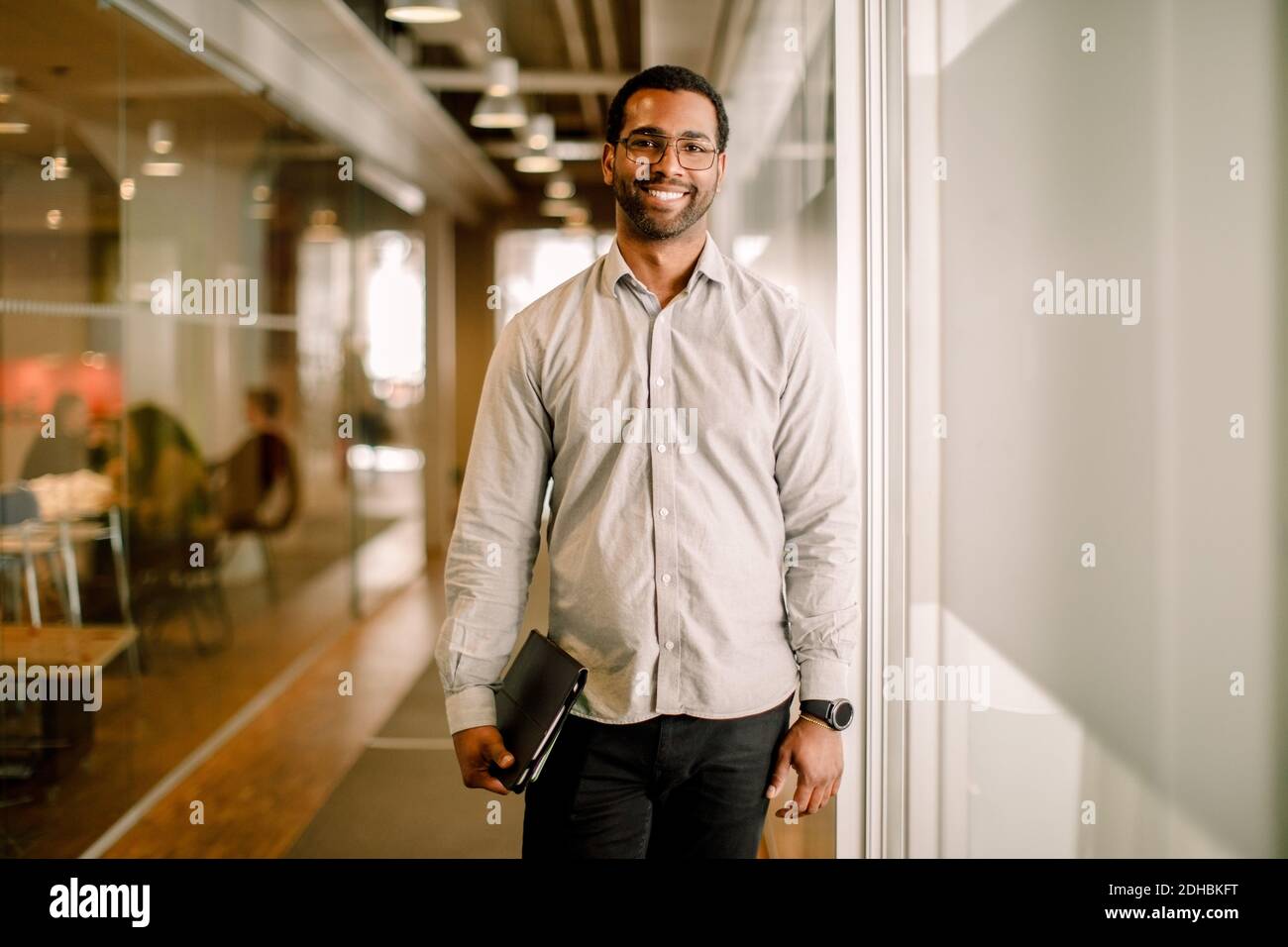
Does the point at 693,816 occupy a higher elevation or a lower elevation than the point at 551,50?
lower

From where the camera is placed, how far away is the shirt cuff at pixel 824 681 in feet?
5.57

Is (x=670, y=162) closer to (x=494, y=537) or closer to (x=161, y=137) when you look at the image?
(x=494, y=537)

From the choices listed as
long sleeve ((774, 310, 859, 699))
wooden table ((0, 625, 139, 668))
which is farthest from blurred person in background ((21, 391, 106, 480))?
long sleeve ((774, 310, 859, 699))

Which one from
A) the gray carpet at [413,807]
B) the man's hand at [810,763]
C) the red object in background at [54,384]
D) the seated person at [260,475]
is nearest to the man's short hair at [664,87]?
the man's hand at [810,763]

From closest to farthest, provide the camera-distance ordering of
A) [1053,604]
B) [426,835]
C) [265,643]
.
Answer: [1053,604] → [426,835] → [265,643]

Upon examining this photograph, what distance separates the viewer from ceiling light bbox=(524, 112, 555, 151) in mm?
2840

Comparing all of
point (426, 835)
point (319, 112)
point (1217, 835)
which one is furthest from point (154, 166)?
point (1217, 835)

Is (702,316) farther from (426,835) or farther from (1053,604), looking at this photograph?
(426,835)

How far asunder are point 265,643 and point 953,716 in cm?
313

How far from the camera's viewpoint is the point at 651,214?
1.74m

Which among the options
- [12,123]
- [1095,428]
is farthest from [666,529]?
[12,123]

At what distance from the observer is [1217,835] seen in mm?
2025

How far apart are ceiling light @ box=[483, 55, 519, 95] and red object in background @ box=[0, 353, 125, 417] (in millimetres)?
1414

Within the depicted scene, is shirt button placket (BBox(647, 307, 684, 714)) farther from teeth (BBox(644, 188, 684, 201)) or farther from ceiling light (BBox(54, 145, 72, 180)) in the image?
ceiling light (BBox(54, 145, 72, 180))
